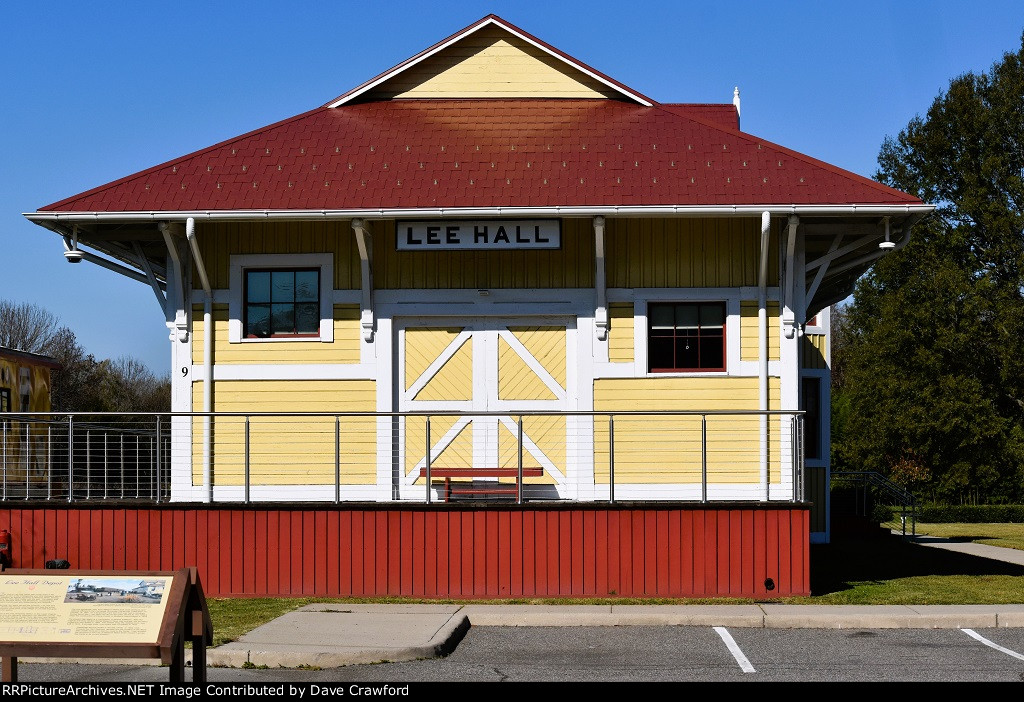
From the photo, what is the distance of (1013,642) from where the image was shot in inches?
490

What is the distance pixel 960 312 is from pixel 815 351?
967 inches

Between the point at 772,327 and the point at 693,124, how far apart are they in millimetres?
3748

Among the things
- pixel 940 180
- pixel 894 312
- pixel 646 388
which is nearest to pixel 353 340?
pixel 646 388

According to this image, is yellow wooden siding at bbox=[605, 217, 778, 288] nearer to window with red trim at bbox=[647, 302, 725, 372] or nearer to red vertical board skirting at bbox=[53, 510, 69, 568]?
window with red trim at bbox=[647, 302, 725, 372]

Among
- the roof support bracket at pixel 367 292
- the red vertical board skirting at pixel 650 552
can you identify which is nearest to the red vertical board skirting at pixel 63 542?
the roof support bracket at pixel 367 292

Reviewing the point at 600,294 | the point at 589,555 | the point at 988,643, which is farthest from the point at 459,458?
the point at 988,643

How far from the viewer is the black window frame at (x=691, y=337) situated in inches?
680

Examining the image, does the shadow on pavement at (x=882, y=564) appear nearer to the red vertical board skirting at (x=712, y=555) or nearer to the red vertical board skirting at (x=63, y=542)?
the red vertical board skirting at (x=712, y=555)

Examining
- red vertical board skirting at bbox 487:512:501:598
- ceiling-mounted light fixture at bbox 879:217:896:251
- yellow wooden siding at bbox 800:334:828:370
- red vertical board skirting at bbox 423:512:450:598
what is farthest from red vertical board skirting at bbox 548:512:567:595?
yellow wooden siding at bbox 800:334:828:370

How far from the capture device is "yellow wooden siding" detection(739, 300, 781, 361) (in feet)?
56.4

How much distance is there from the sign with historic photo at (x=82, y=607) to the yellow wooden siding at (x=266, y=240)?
29.4 ft

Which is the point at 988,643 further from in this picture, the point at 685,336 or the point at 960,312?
the point at 960,312

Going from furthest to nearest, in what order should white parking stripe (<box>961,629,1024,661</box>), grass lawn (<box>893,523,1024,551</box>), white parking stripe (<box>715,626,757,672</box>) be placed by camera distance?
grass lawn (<box>893,523,1024,551</box>), white parking stripe (<box>961,629,1024,661</box>), white parking stripe (<box>715,626,757,672</box>)

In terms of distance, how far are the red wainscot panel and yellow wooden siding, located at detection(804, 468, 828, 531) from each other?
298 inches
